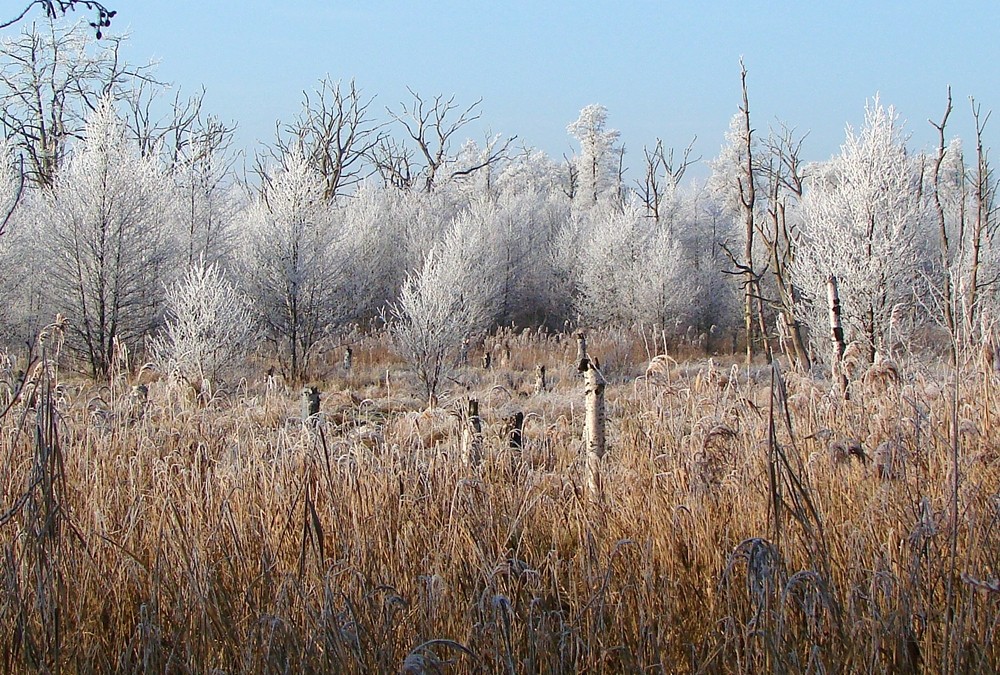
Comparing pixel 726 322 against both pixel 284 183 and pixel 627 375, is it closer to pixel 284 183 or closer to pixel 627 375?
pixel 627 375

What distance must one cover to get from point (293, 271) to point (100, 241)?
3.07m

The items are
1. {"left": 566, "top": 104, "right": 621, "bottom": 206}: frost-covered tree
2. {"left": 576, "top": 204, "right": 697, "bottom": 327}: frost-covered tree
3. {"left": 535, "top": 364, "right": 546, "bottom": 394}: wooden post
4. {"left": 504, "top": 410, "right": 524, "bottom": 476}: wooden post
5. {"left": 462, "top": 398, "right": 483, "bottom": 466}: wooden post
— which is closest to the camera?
{"left": 462, "top": 398, "right": 483, "bottom": 466}: wooden post

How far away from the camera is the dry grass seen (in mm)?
2215

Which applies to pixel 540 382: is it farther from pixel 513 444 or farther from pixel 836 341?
pixel 513 444

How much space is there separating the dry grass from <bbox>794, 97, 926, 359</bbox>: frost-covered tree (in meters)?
9.53

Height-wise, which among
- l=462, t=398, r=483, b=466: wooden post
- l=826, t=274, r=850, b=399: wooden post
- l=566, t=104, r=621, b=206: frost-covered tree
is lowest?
l=462, t=398, r=483, b=466: wooden post

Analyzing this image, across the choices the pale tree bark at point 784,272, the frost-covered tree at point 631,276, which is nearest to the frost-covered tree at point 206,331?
the pale tree bark at point 784,272

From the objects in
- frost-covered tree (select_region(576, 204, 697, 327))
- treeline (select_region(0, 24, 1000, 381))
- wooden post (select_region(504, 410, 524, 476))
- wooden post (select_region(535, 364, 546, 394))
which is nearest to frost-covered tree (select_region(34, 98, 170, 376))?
treeline (select_region(0, 24, 1000, 381))

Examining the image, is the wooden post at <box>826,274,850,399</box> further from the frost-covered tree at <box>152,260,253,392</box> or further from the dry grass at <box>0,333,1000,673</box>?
the frost-covered tree at <box>152,260,253,392</box>

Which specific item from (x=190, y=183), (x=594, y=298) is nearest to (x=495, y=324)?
(x=594, y=298)

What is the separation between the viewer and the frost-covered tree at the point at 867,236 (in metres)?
13.5

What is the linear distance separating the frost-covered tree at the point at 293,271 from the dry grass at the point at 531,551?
35.0 ft

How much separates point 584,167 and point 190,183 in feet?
114

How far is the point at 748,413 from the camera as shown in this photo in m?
4.32
